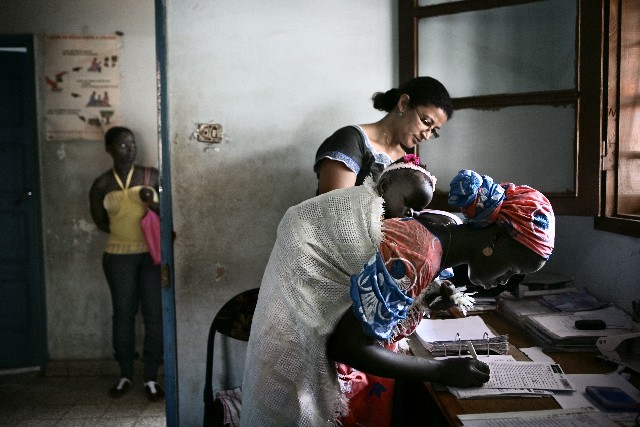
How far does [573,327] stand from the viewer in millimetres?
1628

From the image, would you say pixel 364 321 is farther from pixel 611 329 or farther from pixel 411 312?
pixel 611 329

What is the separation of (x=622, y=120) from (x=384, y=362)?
1456 mm

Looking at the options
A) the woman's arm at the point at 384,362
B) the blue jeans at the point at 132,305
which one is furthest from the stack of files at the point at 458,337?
the blue jeans at the point at 132,305

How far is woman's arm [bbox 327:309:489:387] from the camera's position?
1.11 m

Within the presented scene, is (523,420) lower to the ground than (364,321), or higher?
lower

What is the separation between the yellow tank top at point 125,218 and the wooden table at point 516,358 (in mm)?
2350

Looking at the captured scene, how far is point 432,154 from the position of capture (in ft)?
7.54

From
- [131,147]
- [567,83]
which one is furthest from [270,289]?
[131,147]

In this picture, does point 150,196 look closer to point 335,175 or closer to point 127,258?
point 127,258

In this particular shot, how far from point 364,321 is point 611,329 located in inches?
40.3

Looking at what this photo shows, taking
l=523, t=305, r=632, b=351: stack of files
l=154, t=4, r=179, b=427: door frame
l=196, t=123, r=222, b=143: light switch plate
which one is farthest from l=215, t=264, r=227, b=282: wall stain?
l=523, t=305, r=632, b=351: stack of files

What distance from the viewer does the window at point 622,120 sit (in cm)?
185

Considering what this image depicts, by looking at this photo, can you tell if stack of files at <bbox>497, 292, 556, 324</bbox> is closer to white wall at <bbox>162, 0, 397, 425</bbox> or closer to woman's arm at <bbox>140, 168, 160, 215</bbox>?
white wall at <bbox>162, 0, 397, 425</bbox>

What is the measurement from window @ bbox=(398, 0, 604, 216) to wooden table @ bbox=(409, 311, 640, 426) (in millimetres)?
559
